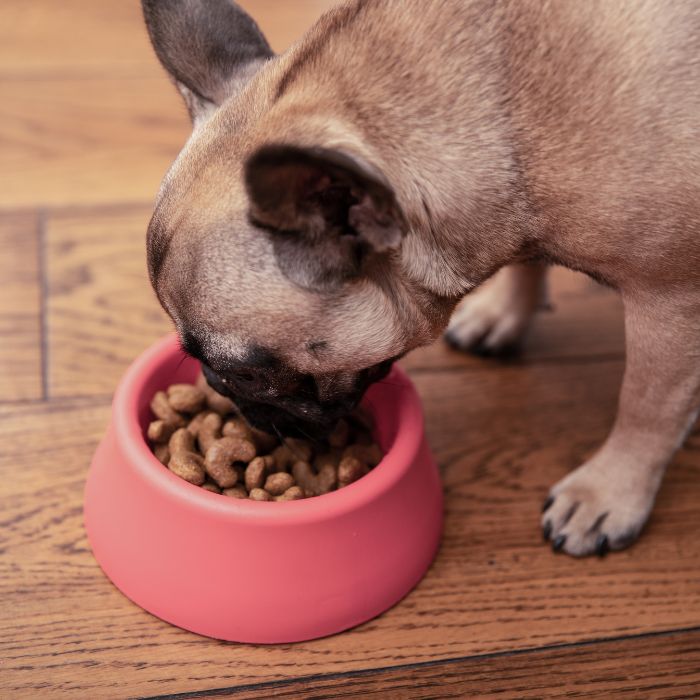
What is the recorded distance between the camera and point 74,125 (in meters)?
2.14

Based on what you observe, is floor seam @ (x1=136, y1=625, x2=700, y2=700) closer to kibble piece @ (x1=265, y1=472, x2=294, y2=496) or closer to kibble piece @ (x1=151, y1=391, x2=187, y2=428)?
kibble piece @ (x1=265, y1=472, x2=294, y2=496)

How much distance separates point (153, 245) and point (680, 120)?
1.89 ft

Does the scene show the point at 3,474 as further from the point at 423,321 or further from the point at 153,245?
the point at 423,321

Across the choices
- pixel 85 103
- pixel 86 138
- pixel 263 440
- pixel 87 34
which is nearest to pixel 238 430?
pixel 263 440

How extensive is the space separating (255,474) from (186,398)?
0.17 m

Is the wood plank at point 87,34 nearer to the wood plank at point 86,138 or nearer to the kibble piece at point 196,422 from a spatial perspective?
the wood plank at point 86,138

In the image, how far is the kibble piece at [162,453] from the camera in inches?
48.4

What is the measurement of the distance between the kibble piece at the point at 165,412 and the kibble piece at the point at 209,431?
0.03 meters

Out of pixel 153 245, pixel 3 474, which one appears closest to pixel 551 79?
pixel 153 245

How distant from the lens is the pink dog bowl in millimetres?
1094

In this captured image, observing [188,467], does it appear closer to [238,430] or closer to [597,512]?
[238,430]

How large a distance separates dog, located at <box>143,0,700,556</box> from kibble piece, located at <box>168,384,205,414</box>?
0.21 metres

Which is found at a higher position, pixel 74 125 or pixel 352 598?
pixel 352 598

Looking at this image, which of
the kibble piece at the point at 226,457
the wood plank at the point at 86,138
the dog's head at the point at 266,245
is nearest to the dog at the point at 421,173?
the dog's head at the point at 266,245
